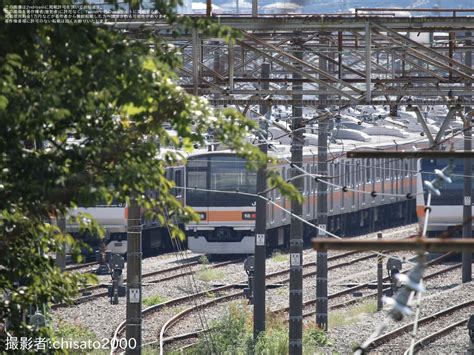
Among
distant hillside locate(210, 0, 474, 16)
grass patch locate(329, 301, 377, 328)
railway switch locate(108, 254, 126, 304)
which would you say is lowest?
grass patch locate(329, 301, 377, 328)

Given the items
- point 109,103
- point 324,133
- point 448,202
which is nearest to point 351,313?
point 324,133

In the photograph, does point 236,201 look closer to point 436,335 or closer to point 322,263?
point 322,263

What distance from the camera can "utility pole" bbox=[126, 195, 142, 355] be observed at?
12625 mm

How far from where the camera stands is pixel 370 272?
25.8m

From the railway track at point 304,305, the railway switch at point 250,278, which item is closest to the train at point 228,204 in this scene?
the railway track at point 304,305

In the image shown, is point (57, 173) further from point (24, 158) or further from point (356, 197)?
point (356, 197)

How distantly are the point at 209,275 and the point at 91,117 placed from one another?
55.8 feet

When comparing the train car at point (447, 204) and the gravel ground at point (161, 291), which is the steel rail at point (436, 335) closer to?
the gravel ground at point (161, 291)

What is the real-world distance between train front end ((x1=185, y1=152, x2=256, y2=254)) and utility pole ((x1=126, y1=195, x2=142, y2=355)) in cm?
1352

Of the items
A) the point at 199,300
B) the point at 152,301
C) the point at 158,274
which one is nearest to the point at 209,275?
the point at 158,274

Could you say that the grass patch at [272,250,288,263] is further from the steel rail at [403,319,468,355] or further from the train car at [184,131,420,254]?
the steel rail at [403,319,468,355]

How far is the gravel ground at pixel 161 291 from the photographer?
748 inches

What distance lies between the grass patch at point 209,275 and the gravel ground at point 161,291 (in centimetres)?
4

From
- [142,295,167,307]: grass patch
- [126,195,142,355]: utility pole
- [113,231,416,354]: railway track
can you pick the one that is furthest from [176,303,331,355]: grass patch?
[126,195,142,355]: utility pole
